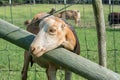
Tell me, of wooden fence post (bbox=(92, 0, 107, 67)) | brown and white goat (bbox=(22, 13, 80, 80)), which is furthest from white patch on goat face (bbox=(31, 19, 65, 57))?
wooden fence post (bbox=(92, 0, 107, 67))

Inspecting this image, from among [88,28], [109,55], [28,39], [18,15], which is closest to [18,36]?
[28,39]

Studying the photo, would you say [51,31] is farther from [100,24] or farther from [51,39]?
[100,24]

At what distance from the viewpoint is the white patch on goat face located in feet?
11.0

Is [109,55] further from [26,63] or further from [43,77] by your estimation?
[26,63]

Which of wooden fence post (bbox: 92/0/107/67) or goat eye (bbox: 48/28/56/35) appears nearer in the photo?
wooden fence post (bbox: 92/0/107/67)

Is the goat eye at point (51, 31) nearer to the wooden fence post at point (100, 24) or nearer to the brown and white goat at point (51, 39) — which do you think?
the brown and white goat at point (51, 39)

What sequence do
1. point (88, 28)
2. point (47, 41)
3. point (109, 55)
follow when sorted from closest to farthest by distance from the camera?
point (47, 41) → point (109, 55) → point (88, 28)

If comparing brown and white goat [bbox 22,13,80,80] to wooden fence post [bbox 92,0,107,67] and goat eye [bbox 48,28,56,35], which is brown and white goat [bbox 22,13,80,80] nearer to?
goat eye [bbox 48,28,56,35]

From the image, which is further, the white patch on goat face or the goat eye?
the goat eye

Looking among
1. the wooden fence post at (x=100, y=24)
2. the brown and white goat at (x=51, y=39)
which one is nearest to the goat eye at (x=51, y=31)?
the brown and white goat at (x=51, y=39)

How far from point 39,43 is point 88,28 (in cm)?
1570

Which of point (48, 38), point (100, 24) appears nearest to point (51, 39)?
point (48, 38)

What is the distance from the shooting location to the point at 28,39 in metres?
3.42

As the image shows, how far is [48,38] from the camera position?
3.61 meters
